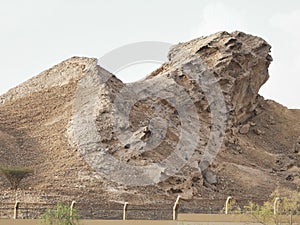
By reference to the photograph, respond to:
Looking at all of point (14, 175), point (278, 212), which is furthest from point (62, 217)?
point (14, 175)

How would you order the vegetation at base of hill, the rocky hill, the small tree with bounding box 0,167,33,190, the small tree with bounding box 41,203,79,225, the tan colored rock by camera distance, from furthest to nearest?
the tan colored rock < the rocky hill < the small tree with bounding box 0,167,33,190 < the small tree with bounding box 41,203,79,225 < the vegetation at base of hill

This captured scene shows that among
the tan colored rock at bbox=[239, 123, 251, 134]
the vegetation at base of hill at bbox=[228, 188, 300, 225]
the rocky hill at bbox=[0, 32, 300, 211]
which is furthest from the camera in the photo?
the tan colored rock at bbox=[239, 123, 251, 134]

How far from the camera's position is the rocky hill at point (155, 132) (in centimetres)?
2944

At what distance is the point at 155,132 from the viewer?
3356cm

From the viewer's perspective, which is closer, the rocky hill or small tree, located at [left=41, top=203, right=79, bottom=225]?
small tree, located at [left=41, top=203, right=79, bottom=225]

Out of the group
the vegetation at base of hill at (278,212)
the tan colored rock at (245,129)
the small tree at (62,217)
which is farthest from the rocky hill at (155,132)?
the vegetation at base of hill at (278,212)

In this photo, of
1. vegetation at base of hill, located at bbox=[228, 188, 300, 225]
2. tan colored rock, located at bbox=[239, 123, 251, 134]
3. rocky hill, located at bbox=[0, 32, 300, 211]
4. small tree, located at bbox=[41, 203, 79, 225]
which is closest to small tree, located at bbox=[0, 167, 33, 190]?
rocky hill, located at bbox=[0, 32, 300, 211]

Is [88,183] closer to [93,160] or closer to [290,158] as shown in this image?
[93,160]

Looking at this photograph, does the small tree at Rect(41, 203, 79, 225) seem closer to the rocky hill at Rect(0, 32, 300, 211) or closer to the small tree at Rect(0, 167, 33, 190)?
the rocky hill at Rect(0, 32, 300, 211)

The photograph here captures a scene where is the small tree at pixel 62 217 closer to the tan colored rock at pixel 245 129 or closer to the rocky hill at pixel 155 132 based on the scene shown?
the rocky hill at pixel 155 132

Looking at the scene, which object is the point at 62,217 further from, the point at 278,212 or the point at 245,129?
the point at 245,129

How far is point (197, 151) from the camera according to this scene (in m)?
36.8

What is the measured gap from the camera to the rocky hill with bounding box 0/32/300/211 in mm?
29438

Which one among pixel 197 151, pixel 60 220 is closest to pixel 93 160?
pixel 197 151
